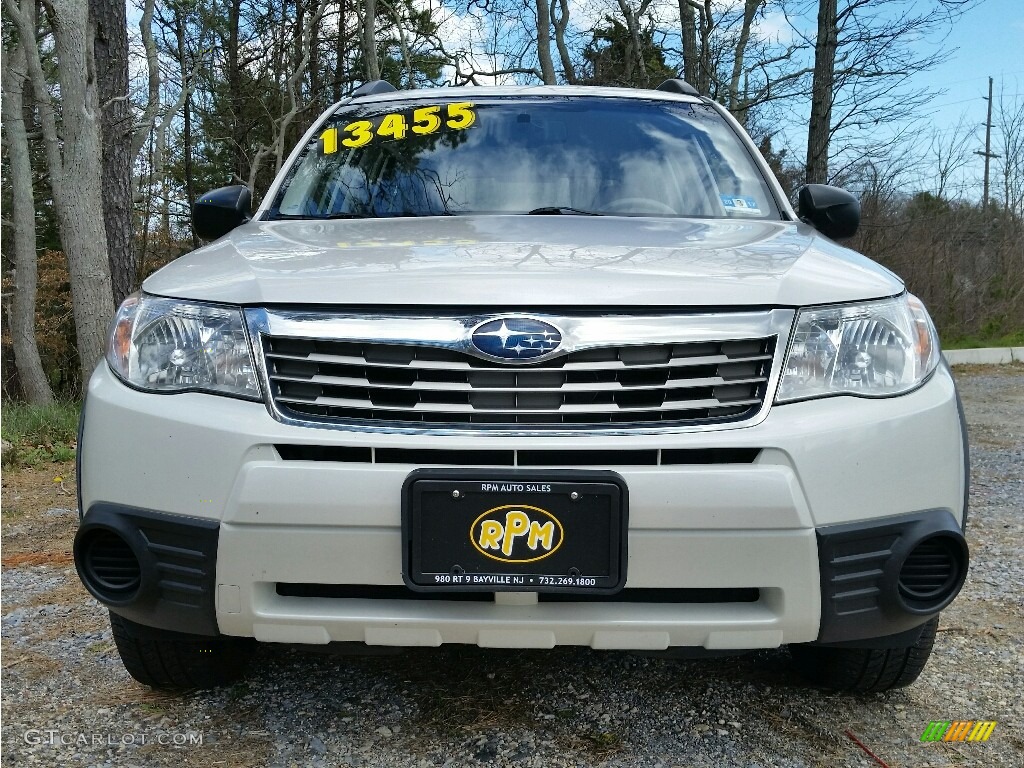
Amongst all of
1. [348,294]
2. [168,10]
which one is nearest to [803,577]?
[348,294]

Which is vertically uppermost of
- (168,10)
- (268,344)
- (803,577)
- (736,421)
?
(168,10)

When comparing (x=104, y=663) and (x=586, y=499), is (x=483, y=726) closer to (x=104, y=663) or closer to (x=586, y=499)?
(x=586, y=499)

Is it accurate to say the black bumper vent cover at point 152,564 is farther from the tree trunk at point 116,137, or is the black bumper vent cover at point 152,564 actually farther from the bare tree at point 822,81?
the bare tree at point 822,81

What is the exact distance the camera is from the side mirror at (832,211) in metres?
2.97

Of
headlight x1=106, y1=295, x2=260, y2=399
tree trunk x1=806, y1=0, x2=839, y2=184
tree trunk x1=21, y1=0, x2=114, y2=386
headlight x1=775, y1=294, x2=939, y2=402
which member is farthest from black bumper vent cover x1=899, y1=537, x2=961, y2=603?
tree trunk x1=806, y1=0, x2=839, y2=184

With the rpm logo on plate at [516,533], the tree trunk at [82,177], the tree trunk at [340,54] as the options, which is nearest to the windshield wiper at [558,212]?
the rpm logo on plate at [516,533]

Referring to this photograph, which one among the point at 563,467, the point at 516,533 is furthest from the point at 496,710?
the point at 563,467

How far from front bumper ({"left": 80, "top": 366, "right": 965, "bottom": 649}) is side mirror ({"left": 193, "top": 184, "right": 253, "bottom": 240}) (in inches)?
48.7

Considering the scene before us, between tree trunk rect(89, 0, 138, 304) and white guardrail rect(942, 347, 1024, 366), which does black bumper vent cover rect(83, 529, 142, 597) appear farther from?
white guardrail rect(942, 347, 1024, 366)

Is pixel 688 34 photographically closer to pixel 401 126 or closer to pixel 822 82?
pixel 822 82

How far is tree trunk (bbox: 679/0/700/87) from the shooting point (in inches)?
593

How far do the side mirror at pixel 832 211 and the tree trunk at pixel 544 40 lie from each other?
11120 mm

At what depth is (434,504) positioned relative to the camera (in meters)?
1.74

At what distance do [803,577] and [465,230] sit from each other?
1242 mm
